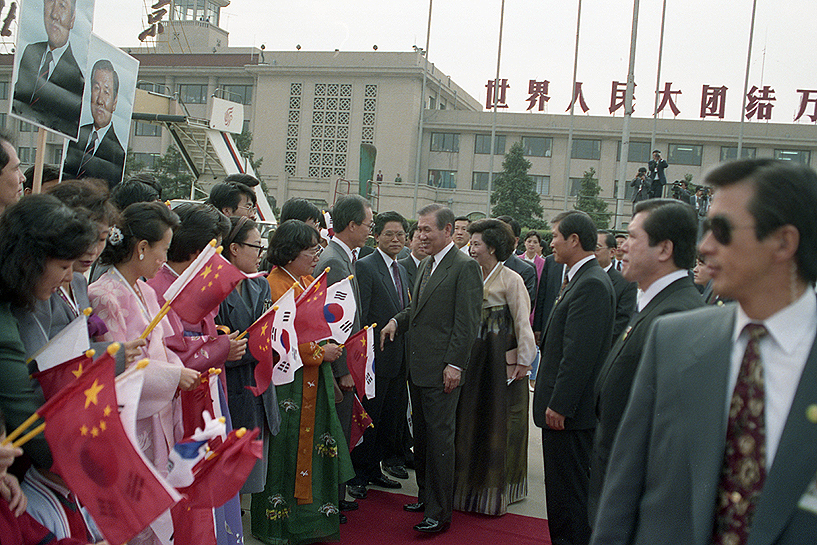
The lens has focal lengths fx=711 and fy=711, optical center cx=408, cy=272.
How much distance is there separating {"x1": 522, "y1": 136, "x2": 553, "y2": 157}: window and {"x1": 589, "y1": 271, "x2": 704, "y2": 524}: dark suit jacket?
127 feet

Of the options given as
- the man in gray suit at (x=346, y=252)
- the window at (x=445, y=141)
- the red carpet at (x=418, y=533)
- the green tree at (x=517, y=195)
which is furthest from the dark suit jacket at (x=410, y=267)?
the window at (x=445, y=141)

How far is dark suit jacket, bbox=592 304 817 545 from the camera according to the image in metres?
1.42

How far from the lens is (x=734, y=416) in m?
1.56

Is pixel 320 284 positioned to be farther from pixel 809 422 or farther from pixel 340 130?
pixel 340 130

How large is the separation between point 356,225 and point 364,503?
1.84 metres

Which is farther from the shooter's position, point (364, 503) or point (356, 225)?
point (364, 503)

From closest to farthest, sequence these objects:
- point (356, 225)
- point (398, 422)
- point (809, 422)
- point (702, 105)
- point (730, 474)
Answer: point (809, 422) → point (730, 474) → point (356, 225) → point (398, 422) → point (702, 105)

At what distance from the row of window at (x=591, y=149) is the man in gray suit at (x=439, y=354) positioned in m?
35.8

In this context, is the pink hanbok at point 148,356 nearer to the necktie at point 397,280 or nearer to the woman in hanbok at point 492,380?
→ the woman in hanbok at point 492,380

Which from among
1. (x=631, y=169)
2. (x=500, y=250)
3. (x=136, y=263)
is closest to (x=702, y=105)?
(x=631, y=169)

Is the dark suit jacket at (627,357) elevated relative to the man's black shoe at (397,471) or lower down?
elevated

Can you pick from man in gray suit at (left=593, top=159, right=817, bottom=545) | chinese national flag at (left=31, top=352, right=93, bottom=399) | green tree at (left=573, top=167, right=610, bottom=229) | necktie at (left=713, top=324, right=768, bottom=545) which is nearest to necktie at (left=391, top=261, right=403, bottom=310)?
chinese national flag at (left=31, top=352, right=93, bottom=399)

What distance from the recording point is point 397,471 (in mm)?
5371

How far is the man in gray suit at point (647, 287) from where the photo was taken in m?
2.56
